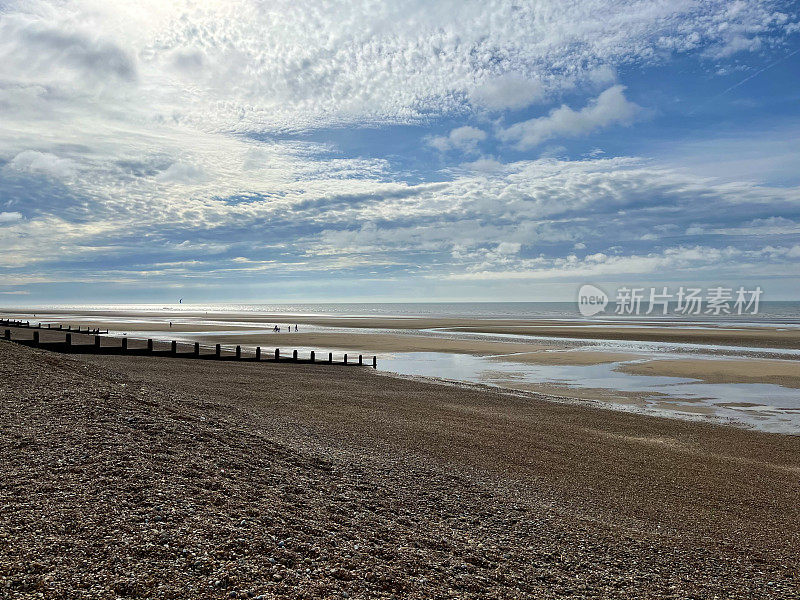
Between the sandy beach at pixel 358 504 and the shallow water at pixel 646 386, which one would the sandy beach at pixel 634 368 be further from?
the sandy beach at pixel 358 504

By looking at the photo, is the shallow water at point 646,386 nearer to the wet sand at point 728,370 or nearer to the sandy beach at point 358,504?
the wet sand at point 728,370

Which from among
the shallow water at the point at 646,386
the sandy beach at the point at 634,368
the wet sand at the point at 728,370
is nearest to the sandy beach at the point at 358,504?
the shallow water at the point at 646,386

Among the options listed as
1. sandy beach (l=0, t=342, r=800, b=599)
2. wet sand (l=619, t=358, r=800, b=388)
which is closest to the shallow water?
wet sand (l=619, t=358, r=800, b=388)

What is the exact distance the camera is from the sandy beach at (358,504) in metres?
5.91

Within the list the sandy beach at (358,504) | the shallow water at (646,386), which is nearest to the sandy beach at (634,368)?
the shallow water at (646,386)

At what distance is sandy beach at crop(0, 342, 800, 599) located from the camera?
5.91 meters

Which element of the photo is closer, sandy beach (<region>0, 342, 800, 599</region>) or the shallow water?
sandy beach (<region>0, 342, 800, 599</region>)

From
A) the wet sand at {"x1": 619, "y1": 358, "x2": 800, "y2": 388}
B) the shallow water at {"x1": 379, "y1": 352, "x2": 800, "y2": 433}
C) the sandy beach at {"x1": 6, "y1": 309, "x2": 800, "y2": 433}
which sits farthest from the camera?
the wet sand at {"x1": 619, "y1": 358, "x2": 800, "y2": 388}

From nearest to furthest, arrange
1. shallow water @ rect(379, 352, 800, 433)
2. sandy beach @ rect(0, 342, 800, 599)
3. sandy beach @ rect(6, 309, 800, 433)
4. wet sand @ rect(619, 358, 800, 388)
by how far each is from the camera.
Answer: sandy beach @ rect(0, 342, 800, 599) → shallow water @ rect(379, 352, 800, 433) → sandy beach @ rect(6, 309, 800, 433) → wet sand @ rect(619, 358, 800, 388)

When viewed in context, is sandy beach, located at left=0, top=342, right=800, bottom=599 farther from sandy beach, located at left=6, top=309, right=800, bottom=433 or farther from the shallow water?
sandy beach, located at left=6, top=309, right=800, bottom=433

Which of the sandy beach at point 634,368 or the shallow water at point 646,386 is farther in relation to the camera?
the sandy beach at point 634,368

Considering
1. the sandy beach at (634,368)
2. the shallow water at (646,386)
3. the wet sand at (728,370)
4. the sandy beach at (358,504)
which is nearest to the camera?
the sandy beach at (358,504)

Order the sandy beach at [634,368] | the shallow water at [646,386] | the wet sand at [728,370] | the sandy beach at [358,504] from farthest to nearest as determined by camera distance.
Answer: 1. the wet sand at [728,370]
2. the sandy beach at [634,368]
3. the shallow water at [646,386]
4. the sandy beach at [358,504]

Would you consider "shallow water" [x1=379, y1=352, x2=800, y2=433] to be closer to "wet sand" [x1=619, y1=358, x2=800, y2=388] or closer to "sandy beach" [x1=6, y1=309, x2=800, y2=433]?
"sandy beach" [x1=6, y1=309, x2=800, y2=433]
